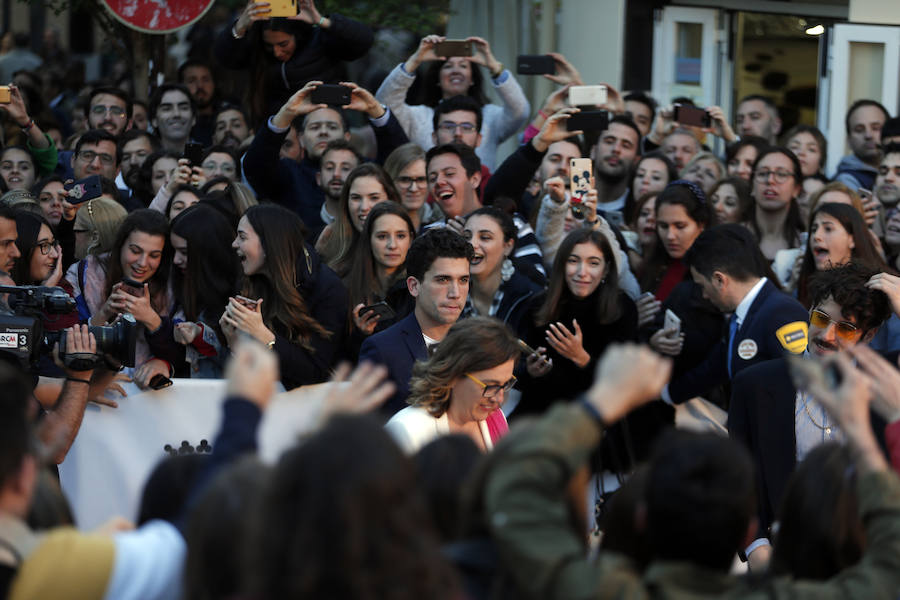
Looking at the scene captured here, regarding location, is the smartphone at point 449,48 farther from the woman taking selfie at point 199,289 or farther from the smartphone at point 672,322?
the smartphone at point 672,322

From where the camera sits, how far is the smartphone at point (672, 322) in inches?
262

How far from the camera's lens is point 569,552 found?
254 cm

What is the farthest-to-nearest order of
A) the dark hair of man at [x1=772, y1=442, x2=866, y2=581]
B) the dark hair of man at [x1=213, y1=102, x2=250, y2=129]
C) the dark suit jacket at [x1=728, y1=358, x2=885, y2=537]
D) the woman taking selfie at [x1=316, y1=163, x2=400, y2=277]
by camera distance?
1. the dark hair of man at [x1=213, y1=102, x2=250, y2=129]
2. the woman taking selfie at [x1=316, y1=163, x2=400, y2=277]
3. the dark suit jacket at [x1=728, y1=358, x2=885, y2=537]
4. the dark hair of man at [x1=772, y1=442, x2=866, y2=581]

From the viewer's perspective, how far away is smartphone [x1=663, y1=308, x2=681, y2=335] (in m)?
6.64

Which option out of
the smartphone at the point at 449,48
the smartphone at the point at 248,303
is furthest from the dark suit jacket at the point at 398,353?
the smartphone at the point at 449,48

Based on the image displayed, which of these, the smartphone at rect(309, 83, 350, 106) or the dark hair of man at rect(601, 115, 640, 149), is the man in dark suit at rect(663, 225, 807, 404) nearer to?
the smartphone at rect(309, 83, 350, 106)

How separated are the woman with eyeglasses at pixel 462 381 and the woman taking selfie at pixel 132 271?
6.12 feet

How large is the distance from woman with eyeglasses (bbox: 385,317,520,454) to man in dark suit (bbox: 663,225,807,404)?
5.05 ft

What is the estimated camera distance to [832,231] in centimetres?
668

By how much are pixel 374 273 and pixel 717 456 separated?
13.3 ft

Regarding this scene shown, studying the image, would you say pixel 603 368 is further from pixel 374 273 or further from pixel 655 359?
pixel 374 273

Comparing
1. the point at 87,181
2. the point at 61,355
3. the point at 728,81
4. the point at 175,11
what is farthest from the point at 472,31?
the point at 61,355

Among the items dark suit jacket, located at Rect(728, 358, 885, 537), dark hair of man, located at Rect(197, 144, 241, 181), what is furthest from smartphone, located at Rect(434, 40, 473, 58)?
dark suit jacket, located at Rect(728, 358, 885, 537)

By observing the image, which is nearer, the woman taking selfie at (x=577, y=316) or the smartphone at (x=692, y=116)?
the woman taking selfie at (x=577, y=316)
